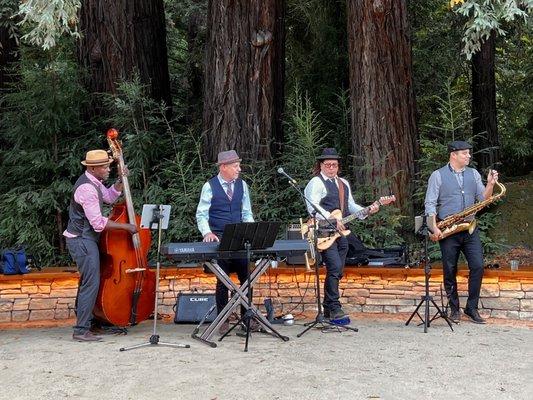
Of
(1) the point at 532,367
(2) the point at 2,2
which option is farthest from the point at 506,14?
(2) the point at 2,2

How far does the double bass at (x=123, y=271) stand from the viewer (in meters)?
7.49

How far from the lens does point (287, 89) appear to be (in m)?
13.2

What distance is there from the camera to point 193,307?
8.51 metres

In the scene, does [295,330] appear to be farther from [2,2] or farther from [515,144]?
[515,144]

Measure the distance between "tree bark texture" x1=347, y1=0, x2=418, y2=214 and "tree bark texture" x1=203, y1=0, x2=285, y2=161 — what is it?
124 cm

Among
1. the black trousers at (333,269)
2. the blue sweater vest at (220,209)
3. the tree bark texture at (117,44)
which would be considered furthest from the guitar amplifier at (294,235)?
the tree bark texture at (117,44)

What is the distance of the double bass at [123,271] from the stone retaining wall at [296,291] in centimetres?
147

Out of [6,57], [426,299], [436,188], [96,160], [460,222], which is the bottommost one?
[426,299]

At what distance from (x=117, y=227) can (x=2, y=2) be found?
14.9 ft

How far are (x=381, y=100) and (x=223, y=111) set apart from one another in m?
2.15

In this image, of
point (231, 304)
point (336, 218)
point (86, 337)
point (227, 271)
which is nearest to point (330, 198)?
point (336, 218)

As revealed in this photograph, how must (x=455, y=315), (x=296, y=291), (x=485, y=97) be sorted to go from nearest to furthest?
1. (x=455, y=315)
2. (x=296, y=291)
3. (x=485, y=97)

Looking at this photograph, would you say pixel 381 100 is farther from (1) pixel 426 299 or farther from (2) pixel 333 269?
(1) pixel 426 299

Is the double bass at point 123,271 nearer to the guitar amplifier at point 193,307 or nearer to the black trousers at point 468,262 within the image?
the guitar amplifier at point 193,307
